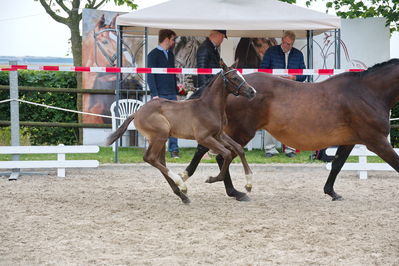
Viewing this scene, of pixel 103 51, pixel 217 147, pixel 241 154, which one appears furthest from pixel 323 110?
pixel 103 51

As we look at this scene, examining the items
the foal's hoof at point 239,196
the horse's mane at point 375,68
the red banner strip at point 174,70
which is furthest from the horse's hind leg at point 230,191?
the red banner strip at point 174,70

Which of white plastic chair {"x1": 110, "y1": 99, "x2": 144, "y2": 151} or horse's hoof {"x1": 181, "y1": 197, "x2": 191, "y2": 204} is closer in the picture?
horse's hoof {"x1": 181, "y1": 197, "x2": 191, "y2": 204}

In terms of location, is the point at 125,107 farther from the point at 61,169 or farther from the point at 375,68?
the point at 375,68

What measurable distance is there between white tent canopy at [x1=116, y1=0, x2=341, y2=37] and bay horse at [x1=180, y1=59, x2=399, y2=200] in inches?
147

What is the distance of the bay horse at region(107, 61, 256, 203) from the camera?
6715 millimetres

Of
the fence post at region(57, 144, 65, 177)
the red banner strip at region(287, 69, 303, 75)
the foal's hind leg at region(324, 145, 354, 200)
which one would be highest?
the red banner strip at region(287, 69, 303, 75)

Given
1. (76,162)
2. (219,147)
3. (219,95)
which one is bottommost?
(76,162)

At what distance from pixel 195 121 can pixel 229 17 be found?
454cm

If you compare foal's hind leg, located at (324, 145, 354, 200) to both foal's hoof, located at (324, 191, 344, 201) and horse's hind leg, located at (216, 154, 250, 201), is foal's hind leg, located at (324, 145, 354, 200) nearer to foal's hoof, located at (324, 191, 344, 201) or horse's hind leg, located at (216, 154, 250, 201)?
foal's hoof, located at (324, 191, 344, 201)

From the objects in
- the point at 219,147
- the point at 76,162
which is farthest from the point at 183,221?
the point at 76,162

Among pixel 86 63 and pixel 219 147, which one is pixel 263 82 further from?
pixel 86 63

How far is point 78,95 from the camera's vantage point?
14125mm

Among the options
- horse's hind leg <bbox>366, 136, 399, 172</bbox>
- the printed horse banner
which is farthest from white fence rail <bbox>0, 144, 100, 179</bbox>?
horse's hind leg <bbox>366, 136, 399, 172</bbox>

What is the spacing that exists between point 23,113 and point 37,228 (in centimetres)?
856
